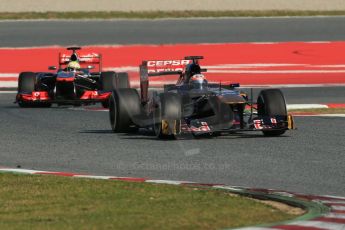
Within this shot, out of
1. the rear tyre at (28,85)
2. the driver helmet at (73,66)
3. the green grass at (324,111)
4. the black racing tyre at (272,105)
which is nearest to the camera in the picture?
the black racing tyre at (272,105)

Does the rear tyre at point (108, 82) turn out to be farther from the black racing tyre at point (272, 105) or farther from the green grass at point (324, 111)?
the black racing tyre at point (272, 105)

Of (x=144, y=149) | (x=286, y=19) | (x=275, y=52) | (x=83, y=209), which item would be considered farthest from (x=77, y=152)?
(x=286, y=19)

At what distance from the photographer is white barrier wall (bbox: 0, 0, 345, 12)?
170 ft

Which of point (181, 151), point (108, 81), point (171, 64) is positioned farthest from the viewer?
point (108, 81)

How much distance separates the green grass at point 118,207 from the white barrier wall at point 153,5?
3901cm

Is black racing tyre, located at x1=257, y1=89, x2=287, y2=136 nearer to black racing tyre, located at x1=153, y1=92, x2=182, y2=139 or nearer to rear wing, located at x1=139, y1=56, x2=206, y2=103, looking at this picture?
black racing tyre, located at x1=153, y1=92, x2=182, y2=139

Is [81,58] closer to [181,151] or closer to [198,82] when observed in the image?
[198,82]

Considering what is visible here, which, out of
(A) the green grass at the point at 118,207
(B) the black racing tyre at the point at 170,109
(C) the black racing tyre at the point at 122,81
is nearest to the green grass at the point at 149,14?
(C) the black racing tyre at the point at 122,81

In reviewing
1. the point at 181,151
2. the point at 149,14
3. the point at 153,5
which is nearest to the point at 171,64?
the point at 181,151

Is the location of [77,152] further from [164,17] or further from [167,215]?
[164,17]

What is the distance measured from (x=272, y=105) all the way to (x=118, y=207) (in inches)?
280

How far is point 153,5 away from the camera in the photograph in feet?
172

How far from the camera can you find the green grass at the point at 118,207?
1008cm

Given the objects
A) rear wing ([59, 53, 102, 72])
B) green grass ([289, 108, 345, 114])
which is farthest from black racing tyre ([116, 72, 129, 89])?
green grass ([289, 108, 345, 114])
